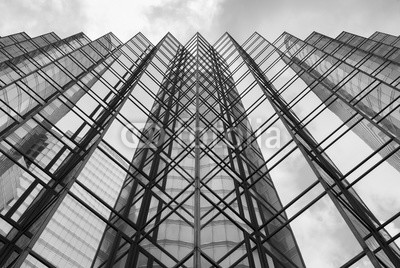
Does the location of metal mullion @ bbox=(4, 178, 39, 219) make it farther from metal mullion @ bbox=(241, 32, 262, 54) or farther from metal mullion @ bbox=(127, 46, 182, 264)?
metal mullion @ bbox=(241, 32, 262, 54)

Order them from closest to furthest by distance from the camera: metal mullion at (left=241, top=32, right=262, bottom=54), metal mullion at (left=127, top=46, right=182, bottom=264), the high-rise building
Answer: the high-rise building, metal mullion at (left=127, top=46, right=182, bottom=264), metal mullion at (left=241, top=32, right=262, bottom=54)

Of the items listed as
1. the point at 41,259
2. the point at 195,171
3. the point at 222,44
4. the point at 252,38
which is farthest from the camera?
the point at 222,44

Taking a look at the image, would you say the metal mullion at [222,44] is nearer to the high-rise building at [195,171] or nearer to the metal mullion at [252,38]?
the metal mullion at [252,38]

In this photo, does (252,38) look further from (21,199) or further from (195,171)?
(21,199)

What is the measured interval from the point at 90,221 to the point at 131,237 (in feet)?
4.57

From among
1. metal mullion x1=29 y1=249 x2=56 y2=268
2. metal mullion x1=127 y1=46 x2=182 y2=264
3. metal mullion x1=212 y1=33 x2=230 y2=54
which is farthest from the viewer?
metal mullion x1=212 y1=33 x2=230 y2=54

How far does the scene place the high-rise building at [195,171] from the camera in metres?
10.8

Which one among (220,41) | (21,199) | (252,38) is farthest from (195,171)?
Answer: (220,41)

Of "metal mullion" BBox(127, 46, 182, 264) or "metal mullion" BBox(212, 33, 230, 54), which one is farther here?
"metal mullion" BBox(212, 33, 230, 54)

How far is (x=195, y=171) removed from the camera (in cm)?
1444

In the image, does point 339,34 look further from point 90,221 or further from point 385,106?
point 90,221

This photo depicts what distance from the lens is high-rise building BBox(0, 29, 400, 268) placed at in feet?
35.6

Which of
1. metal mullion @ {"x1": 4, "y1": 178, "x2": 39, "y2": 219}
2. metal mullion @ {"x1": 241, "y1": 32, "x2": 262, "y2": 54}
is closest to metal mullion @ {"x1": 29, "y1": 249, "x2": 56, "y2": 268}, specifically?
metal mullion @ {"x1": 4, "y1": 178, "x2": 39, "y2": 219}

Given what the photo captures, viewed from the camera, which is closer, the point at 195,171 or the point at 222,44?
the point at 195,171
